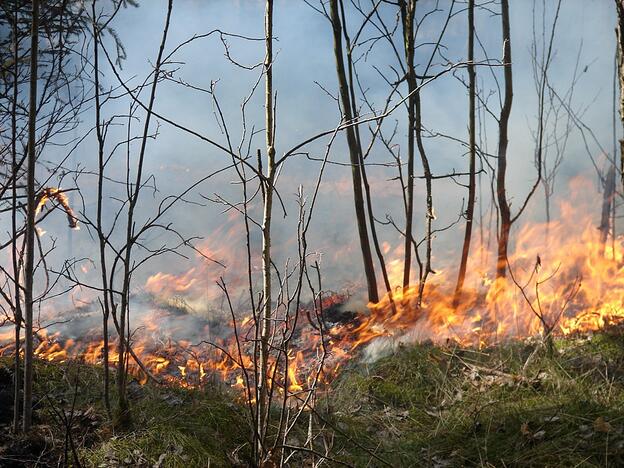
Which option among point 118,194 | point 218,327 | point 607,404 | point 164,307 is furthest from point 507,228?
point 118,194

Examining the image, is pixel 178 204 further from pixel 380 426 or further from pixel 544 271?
pixel 380 426

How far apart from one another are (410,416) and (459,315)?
2.15 m

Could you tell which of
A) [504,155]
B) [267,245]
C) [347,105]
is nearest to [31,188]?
[267,245]

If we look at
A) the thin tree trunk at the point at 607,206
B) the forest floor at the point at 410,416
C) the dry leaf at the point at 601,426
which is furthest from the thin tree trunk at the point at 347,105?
the dry leaf at the point at 601,426

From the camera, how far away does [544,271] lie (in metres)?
6.14

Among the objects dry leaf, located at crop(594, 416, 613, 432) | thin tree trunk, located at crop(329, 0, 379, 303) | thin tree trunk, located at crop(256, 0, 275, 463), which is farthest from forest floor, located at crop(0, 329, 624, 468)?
thin tree trunk, located at crop(329, 0, 379, 303)

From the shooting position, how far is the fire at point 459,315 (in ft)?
16.8

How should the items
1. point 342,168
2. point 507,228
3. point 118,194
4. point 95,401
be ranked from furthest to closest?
point 118,194, point 342,168, point 507,228, point 95,401

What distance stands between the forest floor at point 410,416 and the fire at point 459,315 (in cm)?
→ 62

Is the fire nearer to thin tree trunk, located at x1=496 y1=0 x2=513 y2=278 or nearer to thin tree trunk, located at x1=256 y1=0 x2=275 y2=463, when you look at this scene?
thin tree trunk, located at x1=496 y1=0 x2=513 y2=278

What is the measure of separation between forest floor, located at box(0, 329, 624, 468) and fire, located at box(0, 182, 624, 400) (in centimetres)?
62

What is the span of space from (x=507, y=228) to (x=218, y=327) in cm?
360

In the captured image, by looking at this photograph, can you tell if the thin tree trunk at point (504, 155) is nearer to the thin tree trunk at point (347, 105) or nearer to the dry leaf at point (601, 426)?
the thin tree trunk at point (347, 105)

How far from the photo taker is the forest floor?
8.58 feet
